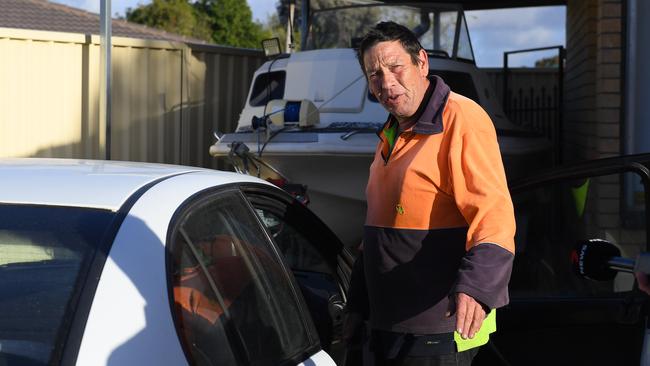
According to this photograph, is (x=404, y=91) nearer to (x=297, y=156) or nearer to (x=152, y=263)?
(x=152, y=263)

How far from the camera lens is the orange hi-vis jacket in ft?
9.58

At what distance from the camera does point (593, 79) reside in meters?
8.50

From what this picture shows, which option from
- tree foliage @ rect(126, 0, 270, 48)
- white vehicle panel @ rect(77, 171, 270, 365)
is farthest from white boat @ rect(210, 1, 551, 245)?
tree foliage @ rect(126, 0, 270, 48)

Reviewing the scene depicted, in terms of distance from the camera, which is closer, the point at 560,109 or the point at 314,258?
the point at 314,258

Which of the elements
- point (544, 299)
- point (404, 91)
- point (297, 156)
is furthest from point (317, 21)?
point (404, 91)

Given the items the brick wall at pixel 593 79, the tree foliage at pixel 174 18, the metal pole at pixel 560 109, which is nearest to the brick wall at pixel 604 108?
the brick wall at pixel 593 79

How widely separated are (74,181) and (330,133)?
5397 mm

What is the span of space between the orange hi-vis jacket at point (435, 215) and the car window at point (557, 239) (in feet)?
4.13

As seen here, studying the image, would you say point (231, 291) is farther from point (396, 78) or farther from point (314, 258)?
point (314, 258)

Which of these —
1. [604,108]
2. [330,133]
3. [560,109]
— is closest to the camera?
[604,108]

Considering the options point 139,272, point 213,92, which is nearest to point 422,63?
point 139,272

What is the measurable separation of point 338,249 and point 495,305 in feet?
4.25

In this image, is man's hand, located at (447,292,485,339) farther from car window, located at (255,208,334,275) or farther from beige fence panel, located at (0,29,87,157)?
beige fence panel, located at (0,29,87,157)

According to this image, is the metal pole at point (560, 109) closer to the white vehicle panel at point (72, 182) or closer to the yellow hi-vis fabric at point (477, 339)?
the yellow hi-vis fabric at point (477, 339)
